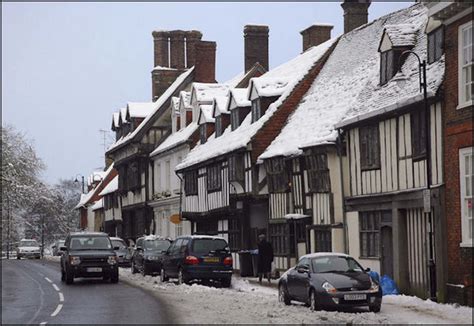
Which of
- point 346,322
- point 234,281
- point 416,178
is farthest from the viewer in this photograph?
point 234,281

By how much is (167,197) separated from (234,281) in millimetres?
20715

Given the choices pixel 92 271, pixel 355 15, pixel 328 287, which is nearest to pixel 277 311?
pixel 328 287

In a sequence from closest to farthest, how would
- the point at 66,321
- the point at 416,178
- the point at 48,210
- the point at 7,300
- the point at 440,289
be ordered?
the point at 66,321 < the point at 440,289 < the point at 416,178 < the point at 7,300 < the point at 48,210

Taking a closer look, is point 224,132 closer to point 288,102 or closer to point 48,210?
point 288,102

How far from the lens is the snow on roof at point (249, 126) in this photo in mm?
35031

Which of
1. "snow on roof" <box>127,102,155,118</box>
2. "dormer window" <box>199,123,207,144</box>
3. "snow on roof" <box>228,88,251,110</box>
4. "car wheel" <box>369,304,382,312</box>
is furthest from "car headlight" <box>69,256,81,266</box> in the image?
"snow on roof" <box>127,102,155,118</box>

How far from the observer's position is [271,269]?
3141 centimetres

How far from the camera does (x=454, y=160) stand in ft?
64.5

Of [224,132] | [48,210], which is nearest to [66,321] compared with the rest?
[224,132]

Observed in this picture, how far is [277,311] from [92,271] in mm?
12501

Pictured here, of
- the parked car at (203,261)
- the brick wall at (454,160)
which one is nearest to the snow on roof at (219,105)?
the parked car at (203,261)

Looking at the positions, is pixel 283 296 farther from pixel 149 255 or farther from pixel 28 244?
pixel 28 244

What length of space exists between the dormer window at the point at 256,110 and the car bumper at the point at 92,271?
1026cm

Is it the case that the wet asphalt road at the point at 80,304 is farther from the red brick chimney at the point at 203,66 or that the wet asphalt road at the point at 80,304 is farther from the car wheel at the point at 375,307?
the red brick chimney at the point at 203,66
